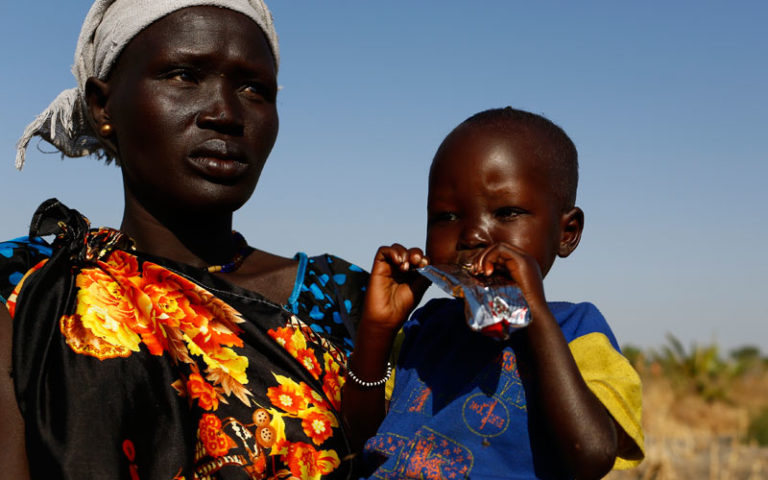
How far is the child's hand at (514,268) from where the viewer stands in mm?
1919

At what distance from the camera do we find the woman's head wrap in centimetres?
256

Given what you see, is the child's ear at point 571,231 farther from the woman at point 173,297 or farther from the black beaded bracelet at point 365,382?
the woman at point 173,297

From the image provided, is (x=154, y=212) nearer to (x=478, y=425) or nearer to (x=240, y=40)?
(x=240, y=40)

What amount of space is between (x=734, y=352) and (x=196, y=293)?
34.0 meters

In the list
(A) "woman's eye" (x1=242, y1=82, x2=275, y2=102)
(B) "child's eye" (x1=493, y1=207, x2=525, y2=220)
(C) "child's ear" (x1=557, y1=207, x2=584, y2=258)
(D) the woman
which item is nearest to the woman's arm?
(D) the woman

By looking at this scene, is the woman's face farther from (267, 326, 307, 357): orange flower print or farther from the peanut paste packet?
the peanut paste packet

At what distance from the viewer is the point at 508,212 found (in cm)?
217

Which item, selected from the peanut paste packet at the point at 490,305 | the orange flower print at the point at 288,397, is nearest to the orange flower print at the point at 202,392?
the orange flower print at the point at 288,397

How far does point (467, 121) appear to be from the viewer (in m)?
2.40

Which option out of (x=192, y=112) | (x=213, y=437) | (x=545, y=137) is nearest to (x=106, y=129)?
(x=192, y=112)

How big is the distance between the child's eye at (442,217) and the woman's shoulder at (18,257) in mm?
1163

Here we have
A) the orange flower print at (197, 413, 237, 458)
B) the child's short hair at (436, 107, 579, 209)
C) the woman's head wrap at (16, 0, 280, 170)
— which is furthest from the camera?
the woman's head wrap at (16, 0, 280, 170)

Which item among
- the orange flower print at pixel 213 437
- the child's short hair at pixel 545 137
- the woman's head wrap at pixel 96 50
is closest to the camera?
the orange flower print at pixel 213 437

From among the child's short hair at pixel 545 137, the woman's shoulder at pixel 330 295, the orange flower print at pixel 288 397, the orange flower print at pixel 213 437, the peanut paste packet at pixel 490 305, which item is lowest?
the orange flower print at pixel 213 437
